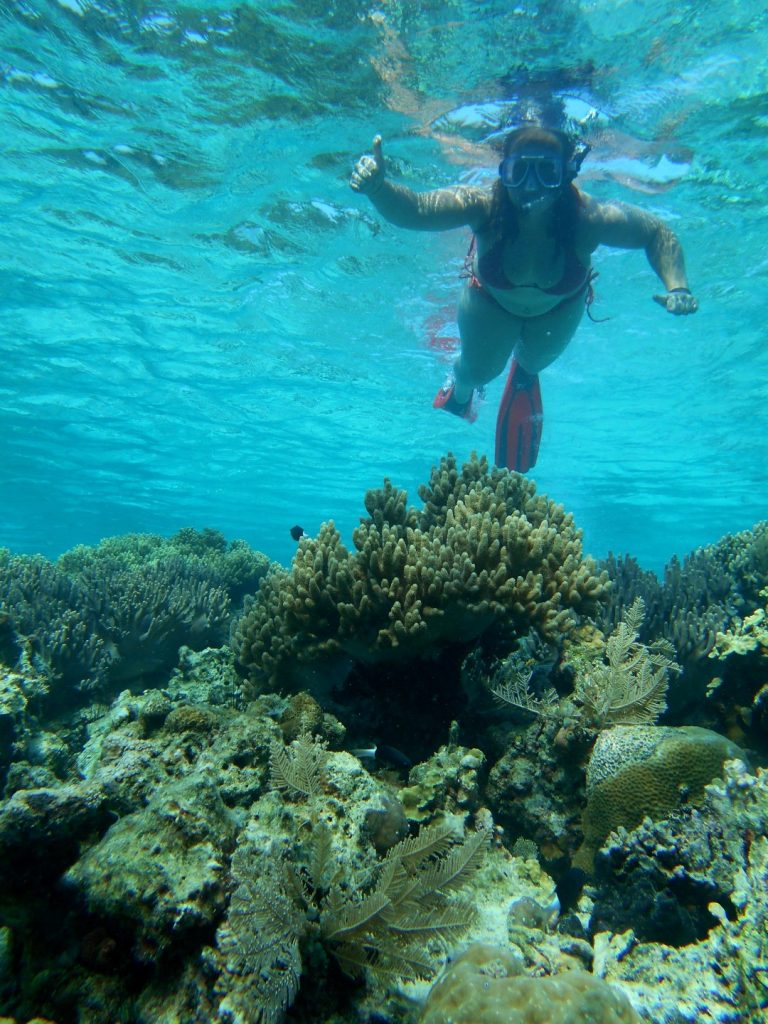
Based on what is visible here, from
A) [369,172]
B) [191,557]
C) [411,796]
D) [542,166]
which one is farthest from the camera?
[191,557]

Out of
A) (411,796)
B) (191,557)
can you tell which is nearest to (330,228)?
(191,557)

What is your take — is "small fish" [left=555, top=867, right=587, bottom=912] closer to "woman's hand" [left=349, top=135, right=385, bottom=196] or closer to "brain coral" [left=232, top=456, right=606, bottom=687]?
"brain coral" [left=232, top=456, right=606, bottom=687]

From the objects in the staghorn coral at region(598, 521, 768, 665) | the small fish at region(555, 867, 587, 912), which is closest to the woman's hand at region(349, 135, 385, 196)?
the staghorn coral at region(598, 521, 768, 665)

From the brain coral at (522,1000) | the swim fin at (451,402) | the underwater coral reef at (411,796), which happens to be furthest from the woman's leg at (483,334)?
the brain coral at (522,1000)

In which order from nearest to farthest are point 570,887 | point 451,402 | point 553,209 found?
point 570,887, point 553,209, point 451,402

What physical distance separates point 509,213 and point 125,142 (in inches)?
385

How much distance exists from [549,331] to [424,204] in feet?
9.32

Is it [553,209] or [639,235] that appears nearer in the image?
Answer: [553,209]

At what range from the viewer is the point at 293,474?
3528cm

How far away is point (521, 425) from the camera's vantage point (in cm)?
995

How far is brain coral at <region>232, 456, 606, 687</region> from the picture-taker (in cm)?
372

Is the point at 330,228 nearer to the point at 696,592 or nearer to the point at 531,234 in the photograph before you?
the point at 531,234

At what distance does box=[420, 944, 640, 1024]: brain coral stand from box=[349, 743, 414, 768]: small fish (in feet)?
4.66

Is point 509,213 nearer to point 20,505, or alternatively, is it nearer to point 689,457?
point 689,457
